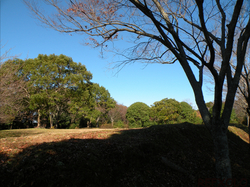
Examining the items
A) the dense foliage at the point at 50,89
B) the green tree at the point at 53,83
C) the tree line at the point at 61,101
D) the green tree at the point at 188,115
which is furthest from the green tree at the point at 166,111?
the green tree at the point at 53,83

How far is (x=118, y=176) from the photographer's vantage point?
361cm

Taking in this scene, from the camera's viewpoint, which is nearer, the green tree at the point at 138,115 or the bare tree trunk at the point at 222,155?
the bare tree trunk at the point at 222,155

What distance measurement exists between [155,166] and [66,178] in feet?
8.48

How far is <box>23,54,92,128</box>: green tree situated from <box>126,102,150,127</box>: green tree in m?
6.92

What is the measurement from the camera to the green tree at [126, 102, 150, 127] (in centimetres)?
2089

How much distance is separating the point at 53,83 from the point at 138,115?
11909mm

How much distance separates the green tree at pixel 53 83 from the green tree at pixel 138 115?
22.7ft

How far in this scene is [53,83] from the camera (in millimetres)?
17062

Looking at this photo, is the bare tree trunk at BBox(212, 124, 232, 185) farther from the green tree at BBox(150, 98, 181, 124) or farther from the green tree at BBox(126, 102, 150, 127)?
the green tree at BBox(126, 102, 150, 127)

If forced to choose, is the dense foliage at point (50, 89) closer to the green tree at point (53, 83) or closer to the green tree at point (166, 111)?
the green tree at point (53, 83)

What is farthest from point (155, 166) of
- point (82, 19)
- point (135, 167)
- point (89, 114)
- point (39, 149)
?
point (89, 114)

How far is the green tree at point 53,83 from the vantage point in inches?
616

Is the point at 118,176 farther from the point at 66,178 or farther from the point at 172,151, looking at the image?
the point at 172,151

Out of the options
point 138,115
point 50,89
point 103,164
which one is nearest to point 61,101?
point 50,89
